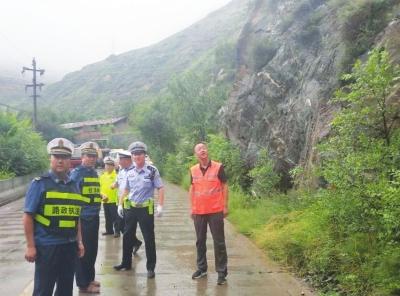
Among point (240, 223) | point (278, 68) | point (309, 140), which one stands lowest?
point (240, 223)

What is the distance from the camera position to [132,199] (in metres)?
7.26

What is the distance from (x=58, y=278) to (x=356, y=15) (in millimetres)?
8222

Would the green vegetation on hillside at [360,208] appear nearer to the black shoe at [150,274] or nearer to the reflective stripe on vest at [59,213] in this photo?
the black shoe at [150,274]

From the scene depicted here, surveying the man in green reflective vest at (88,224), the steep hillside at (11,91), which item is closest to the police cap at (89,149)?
the man in green reflective vest at (88,224)

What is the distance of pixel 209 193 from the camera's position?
22.8ft

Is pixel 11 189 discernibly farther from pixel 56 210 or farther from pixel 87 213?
pixel 56 210

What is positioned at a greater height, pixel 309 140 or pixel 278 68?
pixel 278 68

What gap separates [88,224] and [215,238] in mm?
1765

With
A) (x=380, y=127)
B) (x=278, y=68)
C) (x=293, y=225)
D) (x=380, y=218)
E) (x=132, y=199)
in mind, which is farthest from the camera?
(x=278, y=68)

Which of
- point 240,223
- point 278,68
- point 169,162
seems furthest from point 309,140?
point 169,162

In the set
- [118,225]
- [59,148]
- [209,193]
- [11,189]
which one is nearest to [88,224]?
[209,193]

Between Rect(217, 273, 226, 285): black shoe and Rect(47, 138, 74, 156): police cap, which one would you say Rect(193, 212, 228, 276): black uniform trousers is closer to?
Rect(217, 273, 226, 285): black shoe

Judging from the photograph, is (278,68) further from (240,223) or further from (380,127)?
(380,127)

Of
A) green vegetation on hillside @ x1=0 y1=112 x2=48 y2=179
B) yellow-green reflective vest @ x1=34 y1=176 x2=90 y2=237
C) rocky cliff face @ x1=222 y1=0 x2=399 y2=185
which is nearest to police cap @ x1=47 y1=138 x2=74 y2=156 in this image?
yellow-green reflective vest @ x1=34 y1=176 x2=90 y2=237
